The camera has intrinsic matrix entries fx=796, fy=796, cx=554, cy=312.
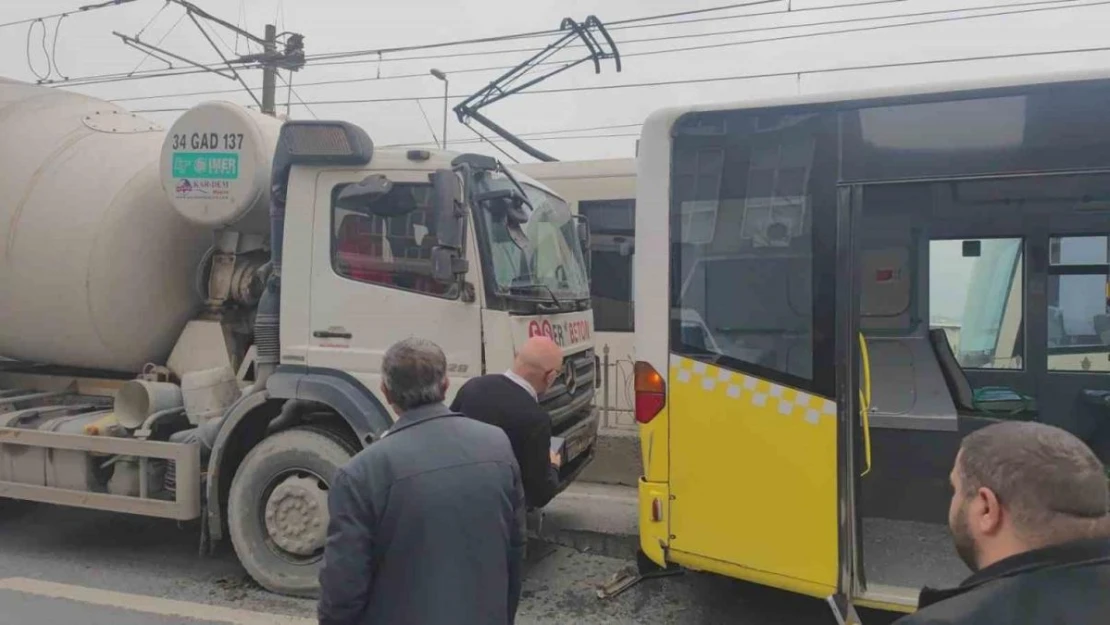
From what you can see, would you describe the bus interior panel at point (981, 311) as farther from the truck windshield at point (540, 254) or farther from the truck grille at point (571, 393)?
the truck windshield at point (540, 254)

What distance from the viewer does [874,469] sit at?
5.27 meters

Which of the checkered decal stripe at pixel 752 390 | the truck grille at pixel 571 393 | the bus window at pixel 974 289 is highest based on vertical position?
the bus window at pixel 974 289

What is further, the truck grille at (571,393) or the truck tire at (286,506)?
the truck grille at (571,393)

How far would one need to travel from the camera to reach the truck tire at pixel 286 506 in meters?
4.84

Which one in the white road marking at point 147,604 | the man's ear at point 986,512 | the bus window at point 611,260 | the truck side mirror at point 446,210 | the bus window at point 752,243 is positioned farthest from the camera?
the bus window at point 611,260

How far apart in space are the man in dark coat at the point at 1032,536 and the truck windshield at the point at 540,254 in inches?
136

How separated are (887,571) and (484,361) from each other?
242cm

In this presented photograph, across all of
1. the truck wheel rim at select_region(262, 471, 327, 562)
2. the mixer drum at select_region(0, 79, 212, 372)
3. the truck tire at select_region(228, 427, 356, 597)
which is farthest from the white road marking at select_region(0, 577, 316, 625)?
the mixer drum at select_region(0, 79, 212, 372)

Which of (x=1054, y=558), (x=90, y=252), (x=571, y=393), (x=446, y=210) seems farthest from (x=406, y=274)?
(x=1054, y=558)

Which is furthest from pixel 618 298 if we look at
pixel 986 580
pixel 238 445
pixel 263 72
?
pixel 263 72

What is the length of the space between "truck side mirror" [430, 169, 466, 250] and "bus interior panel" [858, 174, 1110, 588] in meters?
2.87

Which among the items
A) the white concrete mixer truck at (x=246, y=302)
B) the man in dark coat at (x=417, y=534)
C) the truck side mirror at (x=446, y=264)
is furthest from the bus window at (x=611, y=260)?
the man in dark coat at (x=417, y=534)

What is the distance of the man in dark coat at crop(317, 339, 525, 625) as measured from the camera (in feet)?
7.18

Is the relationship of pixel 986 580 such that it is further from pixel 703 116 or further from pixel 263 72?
pixel 263 72
